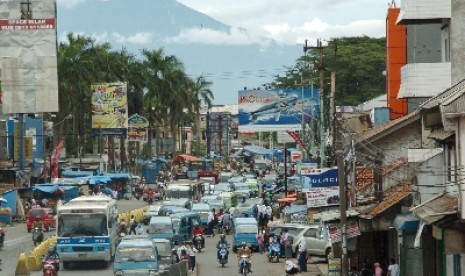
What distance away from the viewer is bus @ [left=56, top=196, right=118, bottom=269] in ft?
148

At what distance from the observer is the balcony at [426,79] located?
1406 inches

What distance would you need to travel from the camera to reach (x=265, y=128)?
7631 cm

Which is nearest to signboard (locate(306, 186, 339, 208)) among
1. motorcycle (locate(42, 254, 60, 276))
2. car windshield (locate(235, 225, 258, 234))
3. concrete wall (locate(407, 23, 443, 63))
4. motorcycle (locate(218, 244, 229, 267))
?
concrete wall (locate(407, 23, 443, 63))

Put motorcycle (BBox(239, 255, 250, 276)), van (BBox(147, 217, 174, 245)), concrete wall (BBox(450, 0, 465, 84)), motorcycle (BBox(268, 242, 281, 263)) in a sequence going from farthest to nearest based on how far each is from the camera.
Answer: van (BBox(147, 217, 174, 245)), motorcycle (BBox(268, 242, 281, 263)), motorcycle (BBox(239, 255, 250, 276)), concrete wall (BBox(450, 0, 465, 84))

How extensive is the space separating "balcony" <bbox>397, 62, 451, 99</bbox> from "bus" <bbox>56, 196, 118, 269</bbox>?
1380 centimetres

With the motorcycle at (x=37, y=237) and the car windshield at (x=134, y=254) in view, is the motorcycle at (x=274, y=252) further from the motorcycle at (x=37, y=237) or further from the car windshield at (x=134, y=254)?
the car windshield at (x=134, y=254)

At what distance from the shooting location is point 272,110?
Result: 7644 centimetres

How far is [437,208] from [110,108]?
69.9 metres

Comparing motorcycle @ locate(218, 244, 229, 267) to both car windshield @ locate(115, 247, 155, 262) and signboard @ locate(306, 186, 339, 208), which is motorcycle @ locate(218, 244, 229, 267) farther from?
car windshield @ locate(115, 247, 155, 262)

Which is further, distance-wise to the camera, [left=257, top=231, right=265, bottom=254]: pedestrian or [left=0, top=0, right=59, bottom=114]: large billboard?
[left=0, top=0, right=59, bottom=114]: large billboard

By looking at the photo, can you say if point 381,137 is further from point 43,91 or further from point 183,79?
point 183,79

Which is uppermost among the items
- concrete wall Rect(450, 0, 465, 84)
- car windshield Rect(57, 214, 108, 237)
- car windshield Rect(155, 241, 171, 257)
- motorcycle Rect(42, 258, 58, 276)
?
concrete wall Rect(450, 0, 465, 84)

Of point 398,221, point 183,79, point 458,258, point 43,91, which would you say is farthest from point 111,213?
point 183,79

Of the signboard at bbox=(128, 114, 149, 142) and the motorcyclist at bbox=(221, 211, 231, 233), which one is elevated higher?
the signboard at bbox=(128, 114, 149, 142)
